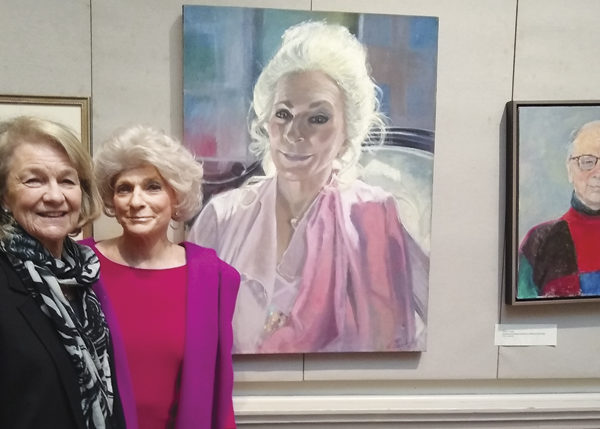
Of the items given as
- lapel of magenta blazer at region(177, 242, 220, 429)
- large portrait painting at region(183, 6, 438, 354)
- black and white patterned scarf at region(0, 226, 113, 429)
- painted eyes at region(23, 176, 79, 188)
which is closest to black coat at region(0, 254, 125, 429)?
black and white patterned scarf at region(0, 226, 113, 429)

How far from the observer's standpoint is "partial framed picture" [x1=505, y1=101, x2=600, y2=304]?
56.2 inches

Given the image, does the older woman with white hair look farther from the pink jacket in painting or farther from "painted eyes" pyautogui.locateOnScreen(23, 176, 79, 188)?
"painted eyes" pyautogui.locateOnScreen(23, 176, 79, 188)

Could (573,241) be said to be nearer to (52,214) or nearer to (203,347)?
(203,347)

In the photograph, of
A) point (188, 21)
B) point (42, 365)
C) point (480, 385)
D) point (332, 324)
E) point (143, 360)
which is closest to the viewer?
point (42, 365)

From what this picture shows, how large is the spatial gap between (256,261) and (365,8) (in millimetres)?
872

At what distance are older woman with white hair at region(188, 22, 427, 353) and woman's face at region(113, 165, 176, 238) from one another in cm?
29

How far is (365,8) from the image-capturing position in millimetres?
1366

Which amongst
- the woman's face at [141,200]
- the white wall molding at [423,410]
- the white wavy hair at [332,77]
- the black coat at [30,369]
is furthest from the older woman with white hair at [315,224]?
the black coat at [30,369]

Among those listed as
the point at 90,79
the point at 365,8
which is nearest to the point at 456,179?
the point at 365,8

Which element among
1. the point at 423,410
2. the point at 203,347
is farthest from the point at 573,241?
the point at 203,347

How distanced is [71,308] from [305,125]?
82 centimetres

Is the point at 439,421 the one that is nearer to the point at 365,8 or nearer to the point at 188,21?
the point at 365,8

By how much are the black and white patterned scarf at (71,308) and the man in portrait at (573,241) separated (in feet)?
4.21

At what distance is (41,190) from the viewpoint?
2.64 feet
